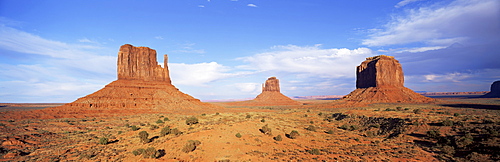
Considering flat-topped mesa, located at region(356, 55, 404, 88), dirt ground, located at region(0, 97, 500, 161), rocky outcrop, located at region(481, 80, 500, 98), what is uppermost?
flat-topped mesa, located at region(356, 55, 404, 88)

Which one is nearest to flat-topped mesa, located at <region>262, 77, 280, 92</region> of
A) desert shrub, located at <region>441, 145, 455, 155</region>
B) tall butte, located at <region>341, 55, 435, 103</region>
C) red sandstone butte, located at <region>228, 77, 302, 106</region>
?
red sandstone butte, located at <region>228, 77, 302, 106</region>

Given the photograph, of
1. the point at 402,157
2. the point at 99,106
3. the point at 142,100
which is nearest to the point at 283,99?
the point at 142,100

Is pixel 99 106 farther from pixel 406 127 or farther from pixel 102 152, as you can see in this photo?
pixel 406 127

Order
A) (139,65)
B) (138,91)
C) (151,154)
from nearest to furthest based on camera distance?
(151,154), (138,91), (139,65)

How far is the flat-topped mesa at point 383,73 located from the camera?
9181 cm

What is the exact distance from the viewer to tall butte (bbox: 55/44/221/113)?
63469 mm

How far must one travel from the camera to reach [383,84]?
91812 mm

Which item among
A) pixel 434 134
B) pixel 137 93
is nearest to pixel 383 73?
pixel 434 134

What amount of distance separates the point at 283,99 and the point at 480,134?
127045 millimetres

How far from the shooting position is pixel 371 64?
320 ft

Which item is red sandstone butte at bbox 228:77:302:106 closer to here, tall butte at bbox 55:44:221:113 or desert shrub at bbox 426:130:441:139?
tall butte at bbox 55:44:221:113

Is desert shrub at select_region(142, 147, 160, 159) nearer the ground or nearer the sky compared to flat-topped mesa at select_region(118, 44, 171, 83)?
nearer the ground

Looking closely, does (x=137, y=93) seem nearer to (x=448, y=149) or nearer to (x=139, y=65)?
(x=139, y=65)

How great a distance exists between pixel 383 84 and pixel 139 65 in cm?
9686
